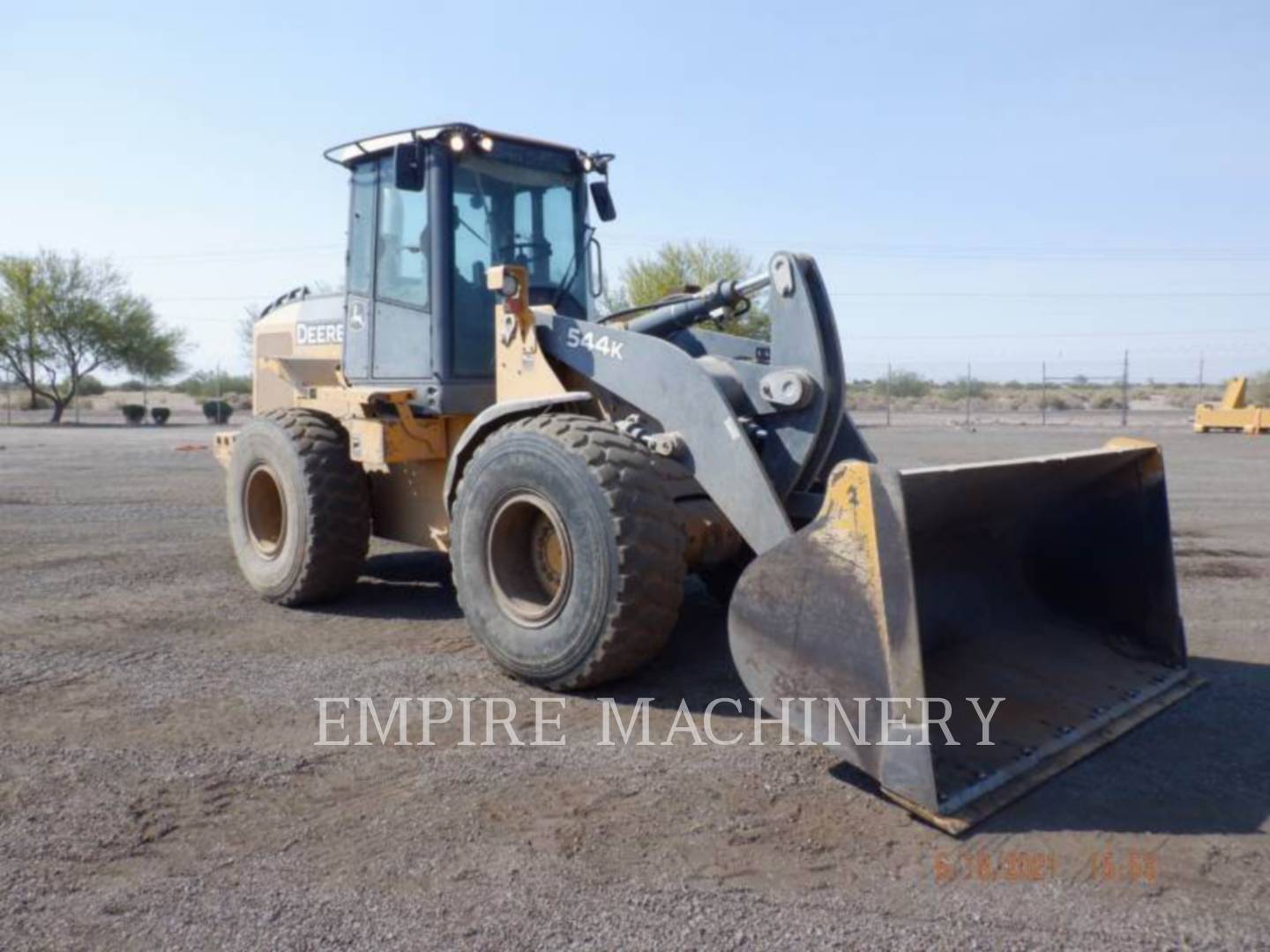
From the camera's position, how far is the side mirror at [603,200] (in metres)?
7.20

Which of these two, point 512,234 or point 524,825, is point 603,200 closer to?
point 512,234

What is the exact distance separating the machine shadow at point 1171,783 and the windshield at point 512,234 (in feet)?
13.4

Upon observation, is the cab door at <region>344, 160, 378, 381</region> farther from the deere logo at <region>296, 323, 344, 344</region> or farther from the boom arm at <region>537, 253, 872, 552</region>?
the boom arm at <region>537, 253, 872, 552</region>

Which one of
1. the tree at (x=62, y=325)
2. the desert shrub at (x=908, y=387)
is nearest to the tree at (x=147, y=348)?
the tree at (x=62, y=325)

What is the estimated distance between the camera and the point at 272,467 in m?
7.24

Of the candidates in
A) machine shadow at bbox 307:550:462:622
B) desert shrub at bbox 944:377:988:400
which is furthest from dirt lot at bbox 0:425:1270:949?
desert shrub at bbox 944:377:988:400

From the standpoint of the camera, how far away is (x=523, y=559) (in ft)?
18.5

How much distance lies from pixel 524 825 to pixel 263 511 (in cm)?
463

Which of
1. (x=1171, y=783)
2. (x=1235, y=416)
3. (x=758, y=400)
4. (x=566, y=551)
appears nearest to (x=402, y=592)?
(x=566, y=551)

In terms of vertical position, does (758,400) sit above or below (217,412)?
below

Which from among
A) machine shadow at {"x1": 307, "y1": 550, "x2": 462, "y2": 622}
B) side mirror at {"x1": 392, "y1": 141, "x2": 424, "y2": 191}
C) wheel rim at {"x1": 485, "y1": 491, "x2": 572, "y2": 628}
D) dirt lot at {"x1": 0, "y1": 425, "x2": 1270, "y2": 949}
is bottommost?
dirt lot at {"x1": 0, "y1": 425, "x2": 1270, "y2": 949}

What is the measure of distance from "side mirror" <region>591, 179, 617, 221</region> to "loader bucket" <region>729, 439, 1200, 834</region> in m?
3.38

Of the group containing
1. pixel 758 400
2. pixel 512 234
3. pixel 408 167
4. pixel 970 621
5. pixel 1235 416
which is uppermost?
pixel 408 167

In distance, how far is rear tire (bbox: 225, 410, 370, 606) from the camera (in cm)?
692
